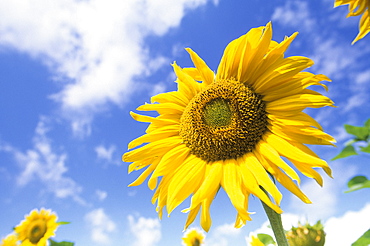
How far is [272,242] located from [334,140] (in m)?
1.57

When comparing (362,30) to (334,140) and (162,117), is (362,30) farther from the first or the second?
(162,117)

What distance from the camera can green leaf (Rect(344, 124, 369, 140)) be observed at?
226cm

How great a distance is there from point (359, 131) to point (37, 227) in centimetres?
624

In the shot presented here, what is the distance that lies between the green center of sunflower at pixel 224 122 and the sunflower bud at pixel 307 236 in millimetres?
1261

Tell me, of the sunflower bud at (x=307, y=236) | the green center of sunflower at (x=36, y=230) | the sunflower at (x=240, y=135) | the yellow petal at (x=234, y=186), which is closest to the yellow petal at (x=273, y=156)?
the sunflower at (x=240, y=135)

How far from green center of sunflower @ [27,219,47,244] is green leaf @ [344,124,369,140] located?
19.6 feet

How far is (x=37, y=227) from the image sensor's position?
6.59 m

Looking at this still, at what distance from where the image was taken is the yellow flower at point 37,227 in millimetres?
6285

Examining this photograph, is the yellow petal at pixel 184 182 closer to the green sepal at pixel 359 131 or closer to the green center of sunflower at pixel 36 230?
the green sepal at pixel 359 131

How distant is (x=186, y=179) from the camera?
127 inches

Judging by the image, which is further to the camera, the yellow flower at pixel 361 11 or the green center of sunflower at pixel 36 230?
the green center of sunflower at pixel 36 230

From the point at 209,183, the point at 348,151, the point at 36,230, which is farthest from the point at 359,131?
the point at 36,230

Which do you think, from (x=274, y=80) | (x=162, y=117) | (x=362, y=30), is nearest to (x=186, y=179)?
(x=162, y=117)

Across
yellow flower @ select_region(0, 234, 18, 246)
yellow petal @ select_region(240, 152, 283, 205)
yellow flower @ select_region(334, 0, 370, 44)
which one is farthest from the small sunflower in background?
yellow flower @ select_region(334, 0, 370, 44)
